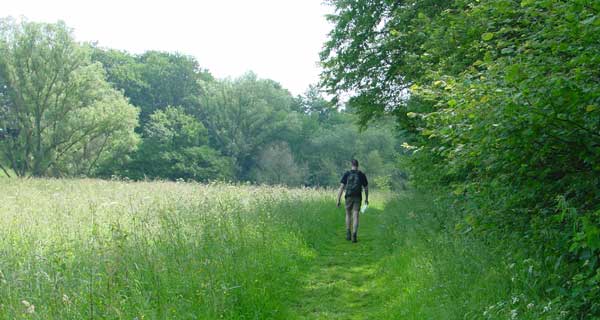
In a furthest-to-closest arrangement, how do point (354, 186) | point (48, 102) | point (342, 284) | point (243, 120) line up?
1. point (243, 120)
2. point (48, 102)
3. point (354, 186)
4. point (342, 284)

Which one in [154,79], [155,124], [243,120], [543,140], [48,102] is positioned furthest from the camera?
[154,79]

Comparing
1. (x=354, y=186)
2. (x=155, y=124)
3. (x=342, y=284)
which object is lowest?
(x=342, y=284)

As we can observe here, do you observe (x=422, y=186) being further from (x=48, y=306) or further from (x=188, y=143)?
(x=188, y=143)

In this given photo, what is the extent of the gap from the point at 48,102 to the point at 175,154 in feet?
69.7

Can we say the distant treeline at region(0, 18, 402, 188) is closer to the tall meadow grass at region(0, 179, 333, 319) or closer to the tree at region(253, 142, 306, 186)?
the tree at region(253, 142, 306, 186)

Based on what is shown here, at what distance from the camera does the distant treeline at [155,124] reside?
39.2 metres

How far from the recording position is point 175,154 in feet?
197

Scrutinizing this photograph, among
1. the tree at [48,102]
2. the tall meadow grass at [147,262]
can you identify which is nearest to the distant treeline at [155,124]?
the tree at [48,102]

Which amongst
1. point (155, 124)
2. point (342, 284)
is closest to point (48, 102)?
point (155, 124)

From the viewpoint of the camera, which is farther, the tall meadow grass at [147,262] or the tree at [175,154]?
the tree at [175,154]

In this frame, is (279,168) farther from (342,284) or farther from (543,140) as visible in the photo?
(543,140)

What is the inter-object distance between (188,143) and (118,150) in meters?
16.0

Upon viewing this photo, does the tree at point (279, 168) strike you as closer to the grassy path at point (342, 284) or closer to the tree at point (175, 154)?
the tree at point (175, 154)

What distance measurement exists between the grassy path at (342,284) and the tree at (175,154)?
4741 centimetres
